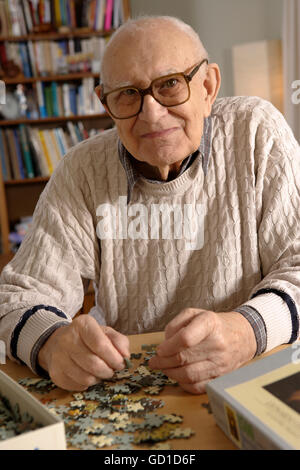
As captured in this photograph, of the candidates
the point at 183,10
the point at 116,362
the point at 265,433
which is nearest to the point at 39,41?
the point at 183,10

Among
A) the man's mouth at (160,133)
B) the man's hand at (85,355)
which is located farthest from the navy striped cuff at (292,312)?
the man's mouth at (160,133)

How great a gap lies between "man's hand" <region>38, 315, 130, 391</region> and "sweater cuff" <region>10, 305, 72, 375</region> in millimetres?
80

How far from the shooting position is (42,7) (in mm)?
4707

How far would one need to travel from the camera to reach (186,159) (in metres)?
1.63

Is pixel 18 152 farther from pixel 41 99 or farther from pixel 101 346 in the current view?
pixel 101 346

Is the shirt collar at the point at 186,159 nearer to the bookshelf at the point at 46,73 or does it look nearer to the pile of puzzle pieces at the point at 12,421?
the pile of puzzle pieces at the point at 12,421

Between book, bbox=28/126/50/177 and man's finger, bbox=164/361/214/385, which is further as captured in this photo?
book, bbox=28/126/50/177

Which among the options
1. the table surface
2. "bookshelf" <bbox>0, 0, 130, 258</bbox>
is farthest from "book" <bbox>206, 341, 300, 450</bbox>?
"bookshelf" <bbox>0, 0, 130, 258</bbox>

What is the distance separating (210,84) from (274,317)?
29.2 inches

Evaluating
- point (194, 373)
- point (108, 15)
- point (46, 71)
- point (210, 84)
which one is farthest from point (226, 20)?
point (194, 373)

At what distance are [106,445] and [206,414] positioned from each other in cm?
20

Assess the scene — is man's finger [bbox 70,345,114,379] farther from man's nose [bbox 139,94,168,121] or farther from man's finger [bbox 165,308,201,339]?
man's nose [bbox 139,94,168,121]

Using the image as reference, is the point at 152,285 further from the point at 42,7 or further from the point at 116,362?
the point at 42,7

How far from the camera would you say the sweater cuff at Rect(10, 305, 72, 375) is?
1.23 m
